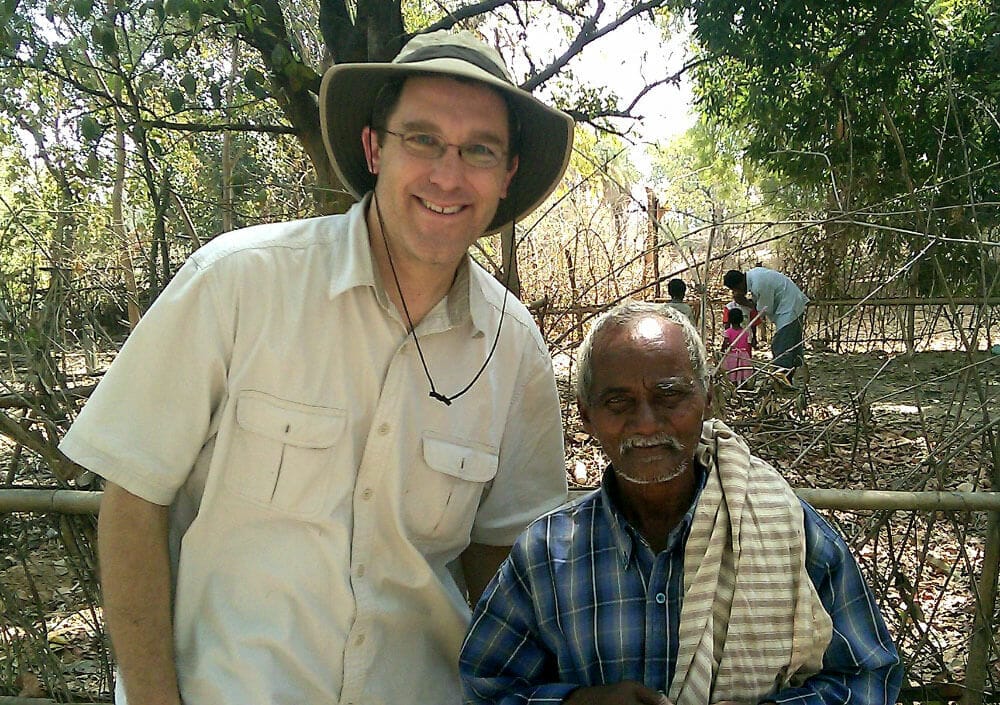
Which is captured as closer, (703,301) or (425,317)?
(425,317)

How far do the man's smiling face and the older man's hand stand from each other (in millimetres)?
940

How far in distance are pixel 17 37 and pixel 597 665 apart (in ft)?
9.93

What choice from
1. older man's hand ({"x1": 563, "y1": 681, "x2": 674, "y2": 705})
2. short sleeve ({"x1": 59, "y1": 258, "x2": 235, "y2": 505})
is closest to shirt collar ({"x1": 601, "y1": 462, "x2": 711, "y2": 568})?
A: older man's hand ({"x1": 563, "y1": 681, "x2": 674, "y2": 705})

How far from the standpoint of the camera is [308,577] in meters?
1.63

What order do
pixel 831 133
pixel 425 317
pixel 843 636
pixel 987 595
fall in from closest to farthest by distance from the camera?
pixel 843 636
pixel 425 317
pixel 987 595
pixel 831 133

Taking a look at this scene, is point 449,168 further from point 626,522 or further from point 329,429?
point 626,522

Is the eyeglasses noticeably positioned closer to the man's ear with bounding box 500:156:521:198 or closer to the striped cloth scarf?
→ the man's ear with bounding box 500:156:521:198

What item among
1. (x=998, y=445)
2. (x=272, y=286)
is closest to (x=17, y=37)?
(x=272, y=286)

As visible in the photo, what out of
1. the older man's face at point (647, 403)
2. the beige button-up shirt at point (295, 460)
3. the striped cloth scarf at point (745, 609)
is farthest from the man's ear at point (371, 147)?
the striped cloth scarf at point (745, 609)

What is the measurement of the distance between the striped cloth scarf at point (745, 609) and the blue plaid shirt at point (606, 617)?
5cm

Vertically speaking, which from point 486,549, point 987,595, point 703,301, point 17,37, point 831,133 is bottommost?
point 987,595

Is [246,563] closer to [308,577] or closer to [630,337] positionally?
[308,577]

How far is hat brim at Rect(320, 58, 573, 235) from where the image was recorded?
1.72 metres

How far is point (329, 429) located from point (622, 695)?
78 cm
